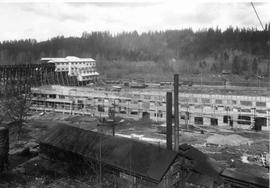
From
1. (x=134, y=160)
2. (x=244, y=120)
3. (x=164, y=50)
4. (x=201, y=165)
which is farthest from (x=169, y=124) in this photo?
(x=164, y=50)

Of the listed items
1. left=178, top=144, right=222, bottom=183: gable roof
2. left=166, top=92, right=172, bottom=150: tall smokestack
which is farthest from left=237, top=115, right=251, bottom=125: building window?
left=178, top=144, right=222, bottom=183: gable roof

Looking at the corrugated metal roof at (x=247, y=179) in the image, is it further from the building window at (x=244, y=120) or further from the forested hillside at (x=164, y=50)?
the forested hillside at (x=164, y=50)

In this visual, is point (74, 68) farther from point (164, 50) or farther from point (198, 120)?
point (164, 50)

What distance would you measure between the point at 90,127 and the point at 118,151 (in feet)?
36.7

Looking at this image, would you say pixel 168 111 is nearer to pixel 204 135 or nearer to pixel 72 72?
pixel 204 135

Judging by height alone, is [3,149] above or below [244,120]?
above

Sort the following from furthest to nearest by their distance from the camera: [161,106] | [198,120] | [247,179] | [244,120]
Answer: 1. [161,106]
2. [198,120]
3. [244,120]
4. [247,179]

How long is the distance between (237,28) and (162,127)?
57.0m

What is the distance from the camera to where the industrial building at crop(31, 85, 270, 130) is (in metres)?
20.8

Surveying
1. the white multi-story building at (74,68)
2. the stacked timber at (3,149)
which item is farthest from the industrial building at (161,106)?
the stacked timber at (3,149)

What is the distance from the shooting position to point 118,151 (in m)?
9.58

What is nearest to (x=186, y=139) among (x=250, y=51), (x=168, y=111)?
(x=168, y=111)

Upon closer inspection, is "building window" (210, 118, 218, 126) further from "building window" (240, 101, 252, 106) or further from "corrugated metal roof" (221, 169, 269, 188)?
"corrugated metal roof" (221, 169, 269, 188)

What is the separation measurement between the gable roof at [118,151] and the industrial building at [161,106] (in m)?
12.7
